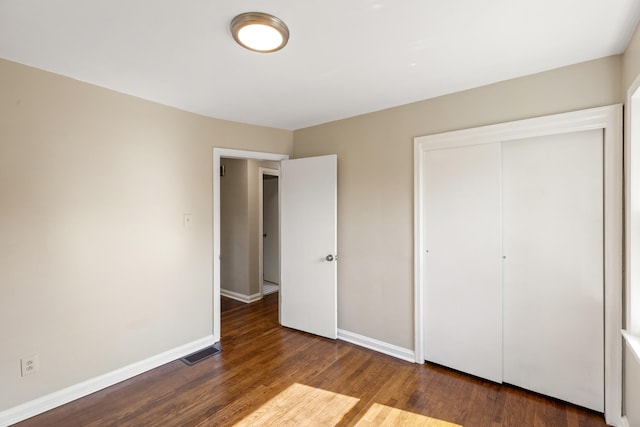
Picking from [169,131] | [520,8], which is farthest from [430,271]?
[169,131]

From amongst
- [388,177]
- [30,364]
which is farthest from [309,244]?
[30,364]

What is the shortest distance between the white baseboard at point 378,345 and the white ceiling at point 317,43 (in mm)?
2265

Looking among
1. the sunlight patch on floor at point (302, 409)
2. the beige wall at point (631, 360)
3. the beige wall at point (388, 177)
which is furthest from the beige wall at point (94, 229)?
the beige wall at point (631, 360)

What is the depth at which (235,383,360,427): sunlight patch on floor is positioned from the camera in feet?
6.57

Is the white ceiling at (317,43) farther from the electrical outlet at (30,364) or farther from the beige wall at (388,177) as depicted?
the electrical outlet at (30,364)

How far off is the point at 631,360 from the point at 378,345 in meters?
1.78

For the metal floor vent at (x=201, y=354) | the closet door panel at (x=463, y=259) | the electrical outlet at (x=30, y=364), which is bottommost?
the metal floor vent at (x=201, y=354)

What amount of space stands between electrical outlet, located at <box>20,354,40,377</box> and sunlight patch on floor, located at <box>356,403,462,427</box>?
7.15 ft

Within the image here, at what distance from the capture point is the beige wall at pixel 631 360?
1.64 meters

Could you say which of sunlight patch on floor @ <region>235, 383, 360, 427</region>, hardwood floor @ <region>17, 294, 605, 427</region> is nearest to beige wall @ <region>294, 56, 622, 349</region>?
hardwood floor @ <region>17, 294, 605, 427</region>

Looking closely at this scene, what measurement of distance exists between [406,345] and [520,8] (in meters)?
2.58

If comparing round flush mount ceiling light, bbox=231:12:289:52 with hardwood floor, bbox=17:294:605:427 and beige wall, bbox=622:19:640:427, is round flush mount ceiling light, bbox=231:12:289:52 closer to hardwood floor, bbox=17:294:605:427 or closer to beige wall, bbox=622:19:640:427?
beige wall, bbox=622:19:640:427

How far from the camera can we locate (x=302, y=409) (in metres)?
2.13

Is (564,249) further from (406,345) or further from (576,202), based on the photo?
(406,345)
